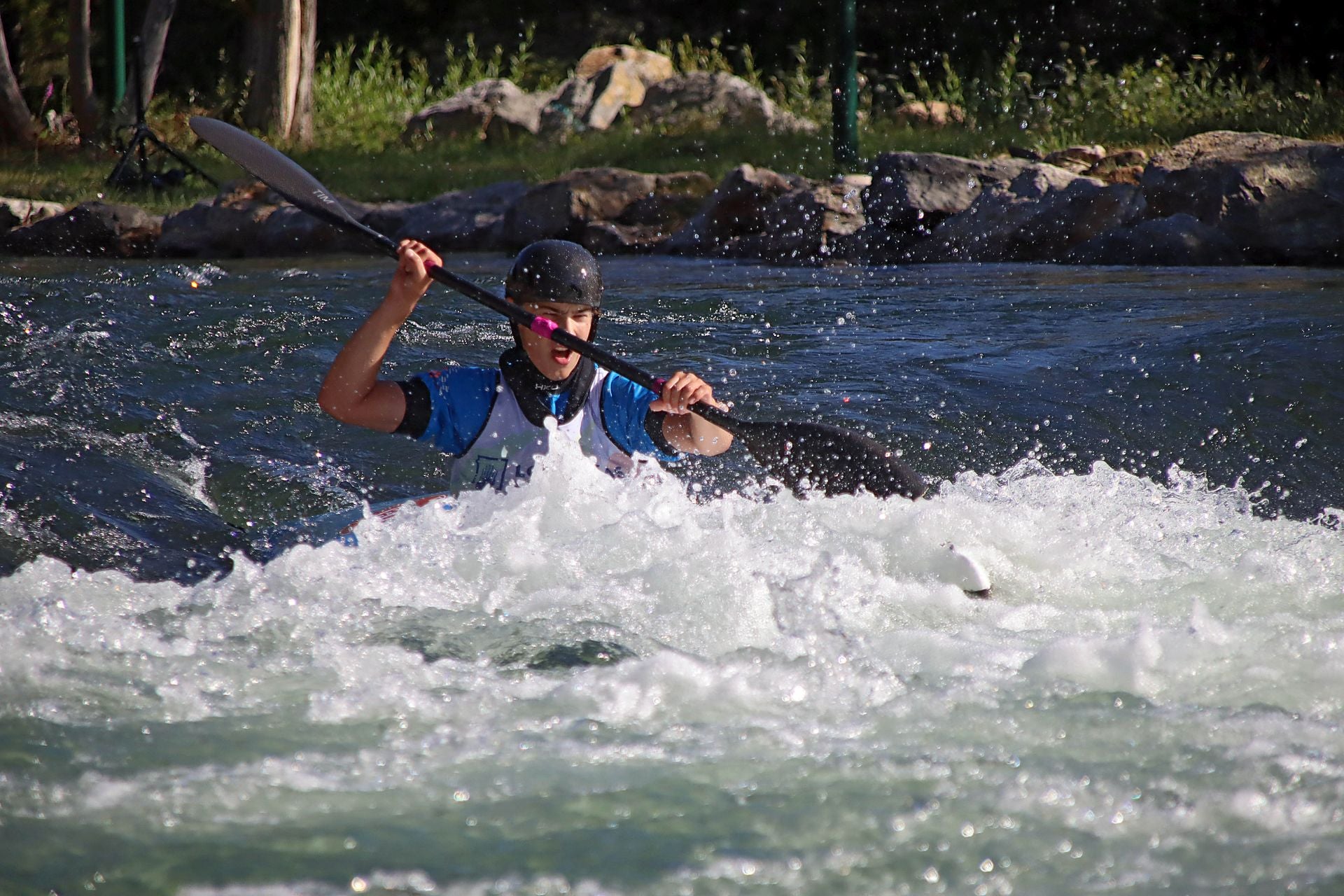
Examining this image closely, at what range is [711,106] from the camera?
601 inches

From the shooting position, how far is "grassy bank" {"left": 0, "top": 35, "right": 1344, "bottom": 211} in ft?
41.3

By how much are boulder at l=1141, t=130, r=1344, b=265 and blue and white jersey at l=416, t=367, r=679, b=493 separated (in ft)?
20.9

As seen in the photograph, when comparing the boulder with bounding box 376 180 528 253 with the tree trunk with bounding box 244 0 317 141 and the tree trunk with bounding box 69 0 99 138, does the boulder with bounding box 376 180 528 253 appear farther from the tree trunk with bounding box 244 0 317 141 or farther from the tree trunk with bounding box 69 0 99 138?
the tree trunk with bounding box 69 0 99 138

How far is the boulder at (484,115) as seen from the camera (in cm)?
1581

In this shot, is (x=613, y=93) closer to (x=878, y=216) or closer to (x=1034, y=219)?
(x=878, y=216)

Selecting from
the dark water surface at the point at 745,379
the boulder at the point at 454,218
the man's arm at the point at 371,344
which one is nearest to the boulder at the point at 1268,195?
the dark water surface at the point at 745,379

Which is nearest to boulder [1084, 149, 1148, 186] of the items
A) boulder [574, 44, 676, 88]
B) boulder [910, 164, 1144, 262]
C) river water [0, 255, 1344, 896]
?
boulder [910, 164, 1144, 262]

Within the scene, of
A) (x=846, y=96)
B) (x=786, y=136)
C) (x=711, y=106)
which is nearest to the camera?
(x=846, y=96)

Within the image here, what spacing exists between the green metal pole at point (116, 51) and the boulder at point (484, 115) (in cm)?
319

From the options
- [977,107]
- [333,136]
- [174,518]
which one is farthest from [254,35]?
[174,518]

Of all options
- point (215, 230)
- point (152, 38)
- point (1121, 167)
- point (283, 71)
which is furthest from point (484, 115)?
point (1121, 167)

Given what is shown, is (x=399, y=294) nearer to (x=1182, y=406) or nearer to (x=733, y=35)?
(x=1182, y=406)

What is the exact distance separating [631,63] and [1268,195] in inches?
371

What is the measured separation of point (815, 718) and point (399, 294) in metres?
1.64
